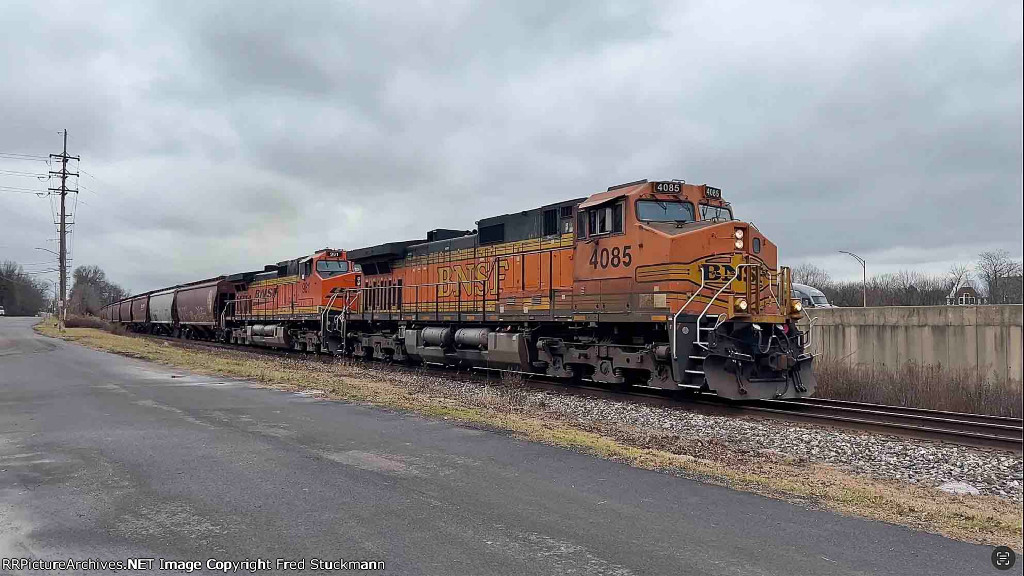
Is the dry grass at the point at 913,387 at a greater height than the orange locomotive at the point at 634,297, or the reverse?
the orange locomotive at the point at 634,297

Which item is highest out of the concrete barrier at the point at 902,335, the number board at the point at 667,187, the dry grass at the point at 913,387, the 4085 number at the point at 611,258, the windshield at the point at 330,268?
the number board at the point at 667,187

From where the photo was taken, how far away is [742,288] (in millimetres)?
13570

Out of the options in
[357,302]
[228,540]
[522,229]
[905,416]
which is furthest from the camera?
[357,302]

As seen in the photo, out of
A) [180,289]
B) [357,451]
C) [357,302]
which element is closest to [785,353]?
[357,451]

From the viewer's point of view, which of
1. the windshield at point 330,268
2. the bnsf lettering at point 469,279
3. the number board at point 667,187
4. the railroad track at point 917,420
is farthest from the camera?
the windshield at point 330,268

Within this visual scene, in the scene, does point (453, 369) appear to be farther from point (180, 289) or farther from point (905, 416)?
point (180, 289)

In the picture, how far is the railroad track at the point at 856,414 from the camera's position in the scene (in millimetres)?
10094

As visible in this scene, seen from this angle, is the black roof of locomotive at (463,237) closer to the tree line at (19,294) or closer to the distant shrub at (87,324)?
the distant shrub at (87,324)

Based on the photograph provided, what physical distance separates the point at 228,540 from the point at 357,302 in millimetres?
21028

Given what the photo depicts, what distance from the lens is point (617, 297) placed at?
1454 centimetres

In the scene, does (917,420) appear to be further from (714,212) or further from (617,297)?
(617,297)

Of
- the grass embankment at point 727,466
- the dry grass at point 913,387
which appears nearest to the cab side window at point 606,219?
the grass embankment at point 727,466

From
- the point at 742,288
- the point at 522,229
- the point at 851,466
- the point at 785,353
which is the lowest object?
the point at 851,466

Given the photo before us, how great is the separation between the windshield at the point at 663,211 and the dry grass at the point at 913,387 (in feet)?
19.6
